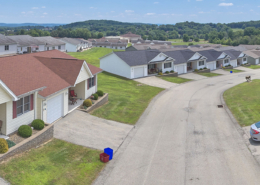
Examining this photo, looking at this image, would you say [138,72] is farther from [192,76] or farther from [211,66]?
[211,66]

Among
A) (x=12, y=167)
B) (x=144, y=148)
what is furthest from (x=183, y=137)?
(x=12, y=167)

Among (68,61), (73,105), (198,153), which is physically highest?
(68,61)

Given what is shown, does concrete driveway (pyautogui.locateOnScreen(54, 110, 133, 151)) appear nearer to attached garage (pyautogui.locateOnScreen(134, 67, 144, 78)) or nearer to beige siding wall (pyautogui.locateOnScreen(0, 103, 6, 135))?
beige siding wall (pyautogui.locateOnScreen(0, 103, 6, 135))

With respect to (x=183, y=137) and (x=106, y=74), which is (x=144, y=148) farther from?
(x=106, y=74)

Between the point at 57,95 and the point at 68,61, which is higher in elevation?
the point at 68,61

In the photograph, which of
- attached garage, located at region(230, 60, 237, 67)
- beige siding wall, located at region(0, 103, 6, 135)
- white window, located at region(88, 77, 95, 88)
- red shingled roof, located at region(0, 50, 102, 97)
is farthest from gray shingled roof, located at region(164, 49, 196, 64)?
beige siding wall, located at region(0, 103, 6, 135)

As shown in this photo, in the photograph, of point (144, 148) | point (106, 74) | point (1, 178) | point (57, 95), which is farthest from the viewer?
point (106, 74)

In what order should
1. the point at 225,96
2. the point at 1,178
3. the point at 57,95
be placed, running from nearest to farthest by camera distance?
the point at 1,178 → the point at 57,95 → the point at 225,96

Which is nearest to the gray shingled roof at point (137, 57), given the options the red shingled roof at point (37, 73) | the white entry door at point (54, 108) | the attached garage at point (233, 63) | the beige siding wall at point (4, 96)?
the red shingled roof at point (37, 73)
